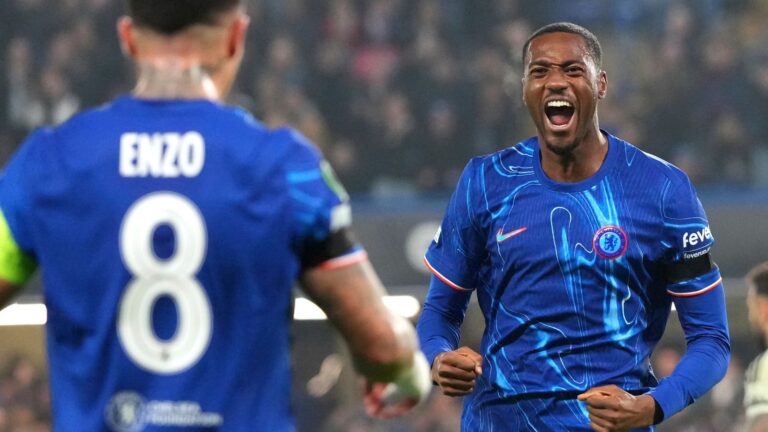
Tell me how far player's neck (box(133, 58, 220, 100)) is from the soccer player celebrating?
1.82m

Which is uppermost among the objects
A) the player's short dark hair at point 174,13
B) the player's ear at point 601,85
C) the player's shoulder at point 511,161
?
the player's short dark hair at point 174,13

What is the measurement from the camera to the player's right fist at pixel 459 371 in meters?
4.40

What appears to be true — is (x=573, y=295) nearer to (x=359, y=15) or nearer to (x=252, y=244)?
(x=252, y=244)

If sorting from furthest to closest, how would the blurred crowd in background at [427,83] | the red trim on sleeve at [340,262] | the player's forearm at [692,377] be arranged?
the blurred crowd in background at [427,83], the player's forearm at [692,377], the red trim on sleeve at [340,262]

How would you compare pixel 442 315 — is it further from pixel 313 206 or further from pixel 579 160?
pixel 313 206

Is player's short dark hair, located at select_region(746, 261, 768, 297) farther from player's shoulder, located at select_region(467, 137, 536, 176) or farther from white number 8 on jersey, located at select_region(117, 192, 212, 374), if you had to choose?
white number 8 on jersey, located at select_region(117, 192, 212, 374)

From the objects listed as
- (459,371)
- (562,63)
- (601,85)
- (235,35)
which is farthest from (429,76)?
(235,35)

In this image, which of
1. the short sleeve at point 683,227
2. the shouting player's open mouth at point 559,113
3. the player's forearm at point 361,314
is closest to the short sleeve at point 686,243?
the short sleeve at point 683,227

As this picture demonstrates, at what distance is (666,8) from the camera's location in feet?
51.8

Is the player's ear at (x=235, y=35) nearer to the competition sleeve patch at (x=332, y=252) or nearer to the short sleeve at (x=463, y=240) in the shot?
the competition sleeve patch at (x=332, y=252)

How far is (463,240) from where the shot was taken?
15.8 ft

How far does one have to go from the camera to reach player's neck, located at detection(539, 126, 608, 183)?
4738 mm

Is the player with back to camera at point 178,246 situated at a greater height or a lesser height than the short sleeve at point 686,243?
greater

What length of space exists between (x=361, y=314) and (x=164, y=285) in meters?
0.38
